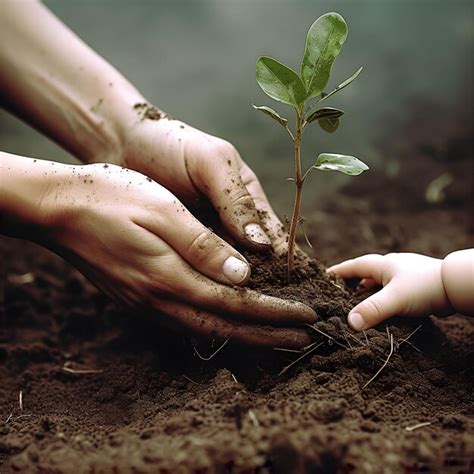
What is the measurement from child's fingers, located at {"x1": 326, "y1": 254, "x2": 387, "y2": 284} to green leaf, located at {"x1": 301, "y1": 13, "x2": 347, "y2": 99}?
47 centimetres

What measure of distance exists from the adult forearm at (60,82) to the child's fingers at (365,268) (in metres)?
0.76

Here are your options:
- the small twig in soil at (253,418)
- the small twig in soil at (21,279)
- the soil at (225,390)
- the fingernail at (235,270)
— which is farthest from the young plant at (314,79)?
the small twig in soil at (21,279)

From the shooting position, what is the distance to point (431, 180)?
2852 mm

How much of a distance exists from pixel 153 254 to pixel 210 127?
2203 millimetres

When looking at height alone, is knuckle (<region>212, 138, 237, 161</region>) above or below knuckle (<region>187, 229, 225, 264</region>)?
above

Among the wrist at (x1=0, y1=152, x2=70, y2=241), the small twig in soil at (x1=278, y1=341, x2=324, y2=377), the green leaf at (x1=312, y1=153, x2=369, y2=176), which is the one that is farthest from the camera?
the wrist at (x1=0, y1=152, x2=70, y2=241)

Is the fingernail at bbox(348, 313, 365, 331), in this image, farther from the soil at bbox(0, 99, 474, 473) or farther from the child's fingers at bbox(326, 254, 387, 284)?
the child's fingers at bbox(326, 254, 387, 284)

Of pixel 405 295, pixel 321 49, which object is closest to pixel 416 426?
pixel 405 295

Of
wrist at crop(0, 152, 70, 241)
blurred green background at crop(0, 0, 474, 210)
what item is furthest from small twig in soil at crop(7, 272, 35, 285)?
blurred green background at crop(0, 0, 474, 210)

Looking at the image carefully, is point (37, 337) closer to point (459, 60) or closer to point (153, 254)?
point (153, 254)

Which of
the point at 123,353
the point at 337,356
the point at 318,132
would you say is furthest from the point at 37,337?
the point at 318,132

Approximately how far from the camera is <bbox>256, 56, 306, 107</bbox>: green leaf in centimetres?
120

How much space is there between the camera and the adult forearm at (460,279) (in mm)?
1338

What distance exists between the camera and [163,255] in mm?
1309
